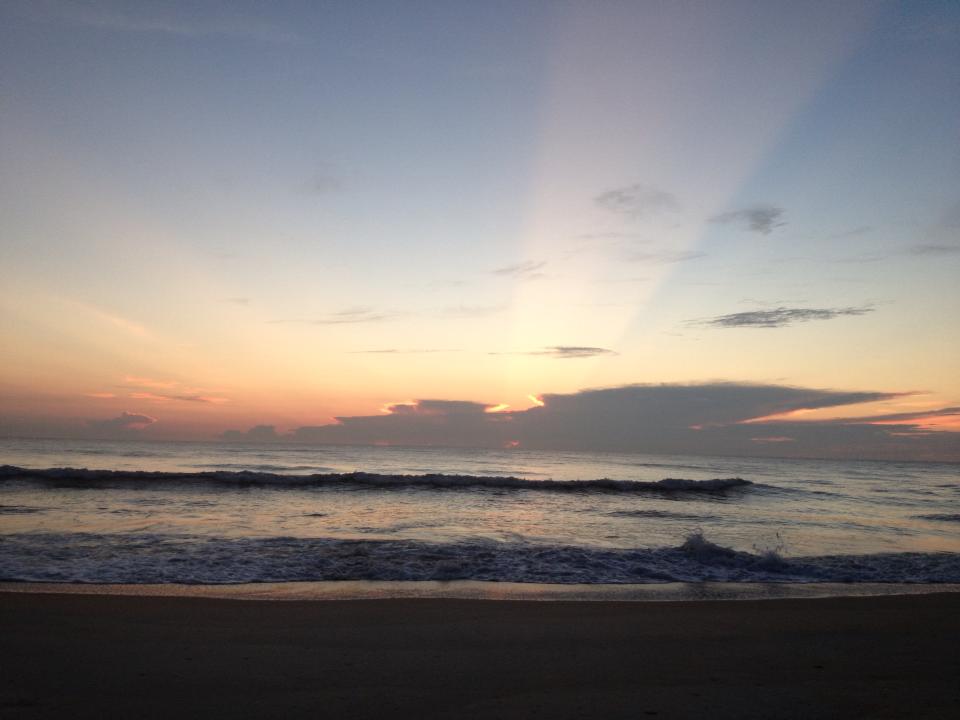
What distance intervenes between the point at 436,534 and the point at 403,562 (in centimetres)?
360

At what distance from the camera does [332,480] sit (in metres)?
29.5

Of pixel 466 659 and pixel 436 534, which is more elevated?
pixel 466 659

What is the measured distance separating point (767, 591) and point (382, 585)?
255 inches

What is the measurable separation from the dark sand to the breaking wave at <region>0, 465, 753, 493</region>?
21.1 meters

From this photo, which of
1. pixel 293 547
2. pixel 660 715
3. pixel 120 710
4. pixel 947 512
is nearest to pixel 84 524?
pixel 293 547

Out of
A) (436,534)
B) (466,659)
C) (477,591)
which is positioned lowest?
(436,534)

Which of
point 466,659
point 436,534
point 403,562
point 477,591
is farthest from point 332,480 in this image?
point 466,659

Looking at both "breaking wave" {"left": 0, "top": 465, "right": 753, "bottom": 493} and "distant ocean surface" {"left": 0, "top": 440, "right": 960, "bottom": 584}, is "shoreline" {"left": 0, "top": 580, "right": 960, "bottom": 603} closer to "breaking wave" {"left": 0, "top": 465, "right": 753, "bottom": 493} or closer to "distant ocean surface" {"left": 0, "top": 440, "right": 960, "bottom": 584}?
"distant ocean surface" {"left": 0, "top": 440, "right": 960, "bottom": 584}

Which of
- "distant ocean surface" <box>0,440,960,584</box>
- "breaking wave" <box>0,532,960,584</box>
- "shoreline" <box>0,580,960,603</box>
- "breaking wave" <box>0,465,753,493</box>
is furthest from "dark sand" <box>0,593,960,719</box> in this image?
"breaking wave" <box>0,465,753,493</box>

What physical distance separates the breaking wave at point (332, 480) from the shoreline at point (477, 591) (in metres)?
19.0

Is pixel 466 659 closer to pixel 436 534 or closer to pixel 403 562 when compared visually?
pixel 403 562

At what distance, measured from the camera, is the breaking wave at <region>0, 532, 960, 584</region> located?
31.8ft

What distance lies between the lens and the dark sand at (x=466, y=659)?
461 centimetres

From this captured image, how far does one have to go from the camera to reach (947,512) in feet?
77.3
